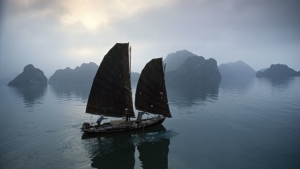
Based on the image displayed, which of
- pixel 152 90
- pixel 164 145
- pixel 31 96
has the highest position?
pixel 152 90

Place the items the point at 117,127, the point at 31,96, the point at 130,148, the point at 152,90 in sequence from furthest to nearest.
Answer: the point at 31,96
the point at 152,90
the point at 117,127
the point at 130,148

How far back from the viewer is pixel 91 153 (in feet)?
67.0

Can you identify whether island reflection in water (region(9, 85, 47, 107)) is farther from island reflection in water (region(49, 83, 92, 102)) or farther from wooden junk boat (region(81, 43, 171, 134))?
wooden junk boat (region(81, 43, 171, 134))

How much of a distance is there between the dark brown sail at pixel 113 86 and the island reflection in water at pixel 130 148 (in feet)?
12.5

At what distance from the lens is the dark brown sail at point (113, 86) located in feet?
84.1

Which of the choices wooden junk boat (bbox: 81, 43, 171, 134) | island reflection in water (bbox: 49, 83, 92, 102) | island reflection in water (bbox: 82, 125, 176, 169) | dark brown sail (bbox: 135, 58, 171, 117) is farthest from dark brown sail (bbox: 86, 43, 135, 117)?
island reflection in water (bbox: 49, 83, 92, 102)

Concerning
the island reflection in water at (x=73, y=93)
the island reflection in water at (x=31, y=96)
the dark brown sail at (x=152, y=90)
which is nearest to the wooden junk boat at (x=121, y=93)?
the dark brown sail at (x=152, y=90)

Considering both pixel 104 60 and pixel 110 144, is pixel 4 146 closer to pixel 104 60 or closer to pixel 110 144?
pixel 110 144

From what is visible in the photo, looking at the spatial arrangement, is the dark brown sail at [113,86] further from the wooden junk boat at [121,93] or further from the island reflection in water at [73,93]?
the island reflection in water at [73,93]

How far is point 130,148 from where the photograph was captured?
21781mm

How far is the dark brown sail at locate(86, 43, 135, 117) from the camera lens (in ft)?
84.1

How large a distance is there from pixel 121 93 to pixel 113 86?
5.19ft

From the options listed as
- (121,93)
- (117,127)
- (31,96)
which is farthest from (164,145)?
(31,96)

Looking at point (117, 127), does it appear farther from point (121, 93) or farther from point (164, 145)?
point (164, 145)
